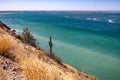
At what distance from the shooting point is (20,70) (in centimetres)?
630

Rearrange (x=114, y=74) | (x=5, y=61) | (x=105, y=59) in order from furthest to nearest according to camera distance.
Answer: (x=105, y=59) < (x=114, y=74) < (x=5, y=61)

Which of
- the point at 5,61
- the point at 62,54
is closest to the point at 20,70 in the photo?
the point at 5,61

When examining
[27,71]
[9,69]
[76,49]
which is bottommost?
[76,49]

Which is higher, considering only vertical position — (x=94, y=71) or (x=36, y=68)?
(x=36, y=68)

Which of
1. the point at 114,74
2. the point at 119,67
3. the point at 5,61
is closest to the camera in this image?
the point at 5,61

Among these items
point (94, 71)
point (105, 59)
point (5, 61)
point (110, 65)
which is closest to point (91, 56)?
point (105, 59)

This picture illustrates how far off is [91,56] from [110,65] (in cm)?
804

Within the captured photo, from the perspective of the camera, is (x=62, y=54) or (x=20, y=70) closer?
(x=20, y=70)

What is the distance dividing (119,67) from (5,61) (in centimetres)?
3573

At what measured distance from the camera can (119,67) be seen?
4016cm

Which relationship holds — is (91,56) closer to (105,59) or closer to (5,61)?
(105,59)

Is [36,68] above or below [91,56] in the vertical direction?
above

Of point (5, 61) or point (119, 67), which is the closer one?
point (5, 61)

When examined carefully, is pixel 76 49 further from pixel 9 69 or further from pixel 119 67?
pixel 9 69
